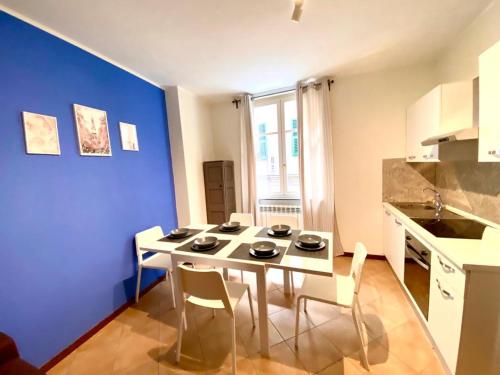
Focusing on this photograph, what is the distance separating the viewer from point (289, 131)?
331 cm

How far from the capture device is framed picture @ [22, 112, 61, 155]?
1.49m

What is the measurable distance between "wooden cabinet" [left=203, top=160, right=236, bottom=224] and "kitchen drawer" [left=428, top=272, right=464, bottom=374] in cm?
258

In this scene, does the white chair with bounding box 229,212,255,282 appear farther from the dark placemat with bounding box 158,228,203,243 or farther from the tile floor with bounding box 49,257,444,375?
the tile floor with bounding box 49,257,444,375

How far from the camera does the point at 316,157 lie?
300 centimetres

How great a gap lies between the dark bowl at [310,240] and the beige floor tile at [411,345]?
3.04 feet

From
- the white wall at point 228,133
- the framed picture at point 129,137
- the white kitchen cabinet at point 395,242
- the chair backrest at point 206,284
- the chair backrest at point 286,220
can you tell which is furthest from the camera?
the white wall at point 228,133

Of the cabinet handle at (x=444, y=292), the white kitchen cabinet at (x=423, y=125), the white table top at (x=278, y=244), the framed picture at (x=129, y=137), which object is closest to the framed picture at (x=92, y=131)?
the framed picture at (x=129, y=137)

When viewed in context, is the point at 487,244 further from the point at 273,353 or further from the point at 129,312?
the point at 129,312

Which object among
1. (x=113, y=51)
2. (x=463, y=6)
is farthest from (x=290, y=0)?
(x=113, y=51)

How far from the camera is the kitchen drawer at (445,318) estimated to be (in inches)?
47.1

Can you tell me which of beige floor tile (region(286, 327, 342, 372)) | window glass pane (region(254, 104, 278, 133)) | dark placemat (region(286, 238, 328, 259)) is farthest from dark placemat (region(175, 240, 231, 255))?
window glass pane (region(254, 104, 278, 133))

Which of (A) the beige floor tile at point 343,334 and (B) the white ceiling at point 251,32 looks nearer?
(B) the white ceiling at point 251,32

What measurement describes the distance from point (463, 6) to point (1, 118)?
3422 mm

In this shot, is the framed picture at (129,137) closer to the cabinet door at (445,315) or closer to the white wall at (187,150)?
the white wall at (187,150)
